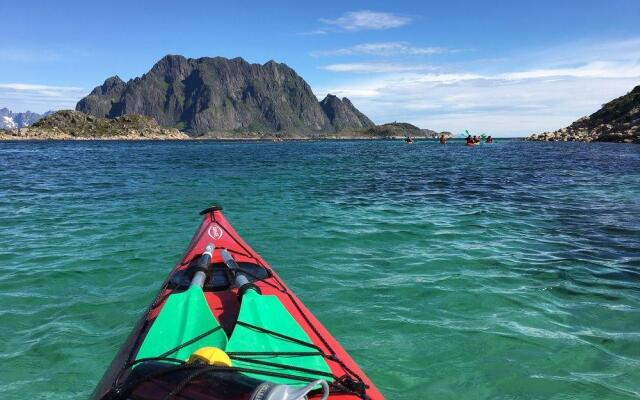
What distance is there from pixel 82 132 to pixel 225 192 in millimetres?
165696

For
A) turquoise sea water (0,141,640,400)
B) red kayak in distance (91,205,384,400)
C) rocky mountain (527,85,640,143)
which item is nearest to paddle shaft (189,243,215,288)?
red kayak in distance (91,205,384,400)

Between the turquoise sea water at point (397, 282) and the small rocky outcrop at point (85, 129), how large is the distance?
153783 mm

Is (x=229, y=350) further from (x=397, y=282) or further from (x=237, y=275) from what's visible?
(x=397, y=282)

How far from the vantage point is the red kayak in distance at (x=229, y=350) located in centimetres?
257

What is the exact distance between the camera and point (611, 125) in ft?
251

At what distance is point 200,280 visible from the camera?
502 centimetres

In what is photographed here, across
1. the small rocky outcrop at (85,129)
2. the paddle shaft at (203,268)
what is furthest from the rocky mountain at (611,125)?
the small rocky outcrop at (85,129)

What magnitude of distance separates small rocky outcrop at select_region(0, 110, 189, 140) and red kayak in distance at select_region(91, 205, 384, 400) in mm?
162156

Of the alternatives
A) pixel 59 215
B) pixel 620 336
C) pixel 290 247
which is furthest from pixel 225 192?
pixel 620 336

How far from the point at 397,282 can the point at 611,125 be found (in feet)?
287

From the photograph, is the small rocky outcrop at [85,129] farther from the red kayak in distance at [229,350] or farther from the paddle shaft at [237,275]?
the red kayak in distance at [229,350]

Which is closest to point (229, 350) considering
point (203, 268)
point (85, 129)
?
point (203, 268)

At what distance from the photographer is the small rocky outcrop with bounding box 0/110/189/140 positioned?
144375 millimetres

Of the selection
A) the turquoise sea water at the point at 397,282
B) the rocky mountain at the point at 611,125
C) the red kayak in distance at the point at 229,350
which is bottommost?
the turquoise sea water at the point at 397,282
